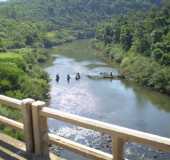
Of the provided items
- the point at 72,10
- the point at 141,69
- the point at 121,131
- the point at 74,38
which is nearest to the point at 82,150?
the point at 121,131

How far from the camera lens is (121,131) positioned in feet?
18.1

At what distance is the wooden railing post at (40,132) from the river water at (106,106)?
19.8 metres

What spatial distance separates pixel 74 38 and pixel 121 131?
108998 mm

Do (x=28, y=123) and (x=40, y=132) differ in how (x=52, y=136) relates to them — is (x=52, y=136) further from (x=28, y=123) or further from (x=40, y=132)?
(x=28, y=123)

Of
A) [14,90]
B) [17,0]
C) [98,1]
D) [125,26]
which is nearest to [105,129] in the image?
[14,90]

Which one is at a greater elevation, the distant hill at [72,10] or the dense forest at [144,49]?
the distant hill at [72,10]

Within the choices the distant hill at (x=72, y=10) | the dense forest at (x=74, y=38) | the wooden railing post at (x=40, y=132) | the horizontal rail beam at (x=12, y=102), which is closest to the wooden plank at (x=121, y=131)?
the wooden railing post at (x=40, y=132)

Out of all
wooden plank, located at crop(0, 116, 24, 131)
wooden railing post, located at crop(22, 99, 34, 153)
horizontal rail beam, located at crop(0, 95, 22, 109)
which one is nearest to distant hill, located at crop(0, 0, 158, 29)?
wooden plank, located at crop(0, 116, 24, 131)

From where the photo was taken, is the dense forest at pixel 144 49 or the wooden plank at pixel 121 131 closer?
the wooden plank at pixel 121 131

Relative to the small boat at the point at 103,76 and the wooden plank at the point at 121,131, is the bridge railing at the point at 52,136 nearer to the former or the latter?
the wooden plank at the point at 121,131

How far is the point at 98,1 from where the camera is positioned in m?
153

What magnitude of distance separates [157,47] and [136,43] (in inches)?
329

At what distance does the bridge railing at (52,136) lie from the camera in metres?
5.61

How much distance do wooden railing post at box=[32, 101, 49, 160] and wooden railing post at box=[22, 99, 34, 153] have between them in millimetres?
129
